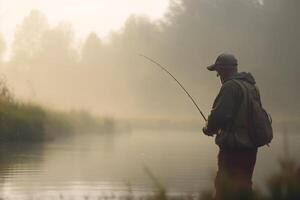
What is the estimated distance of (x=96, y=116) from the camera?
34750 millimetres

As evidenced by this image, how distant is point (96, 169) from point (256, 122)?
27.6 ft

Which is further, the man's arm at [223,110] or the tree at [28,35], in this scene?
the tree at [28,35]

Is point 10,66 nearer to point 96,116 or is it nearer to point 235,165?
point 96,116

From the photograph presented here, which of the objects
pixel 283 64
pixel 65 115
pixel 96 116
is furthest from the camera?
pixel 283 64

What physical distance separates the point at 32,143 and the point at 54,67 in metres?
41.1

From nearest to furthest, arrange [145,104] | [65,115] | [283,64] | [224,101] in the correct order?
[224,101], [65,115], [283,64], [145,104]

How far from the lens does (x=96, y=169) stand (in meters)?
15.9

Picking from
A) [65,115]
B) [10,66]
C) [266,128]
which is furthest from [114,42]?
[266,128]

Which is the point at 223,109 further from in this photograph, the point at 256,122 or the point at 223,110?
the point at 256,122

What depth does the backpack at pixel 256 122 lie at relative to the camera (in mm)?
7684

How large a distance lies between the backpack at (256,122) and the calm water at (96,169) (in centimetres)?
75

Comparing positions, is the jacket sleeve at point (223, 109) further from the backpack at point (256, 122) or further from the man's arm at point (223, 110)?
the backpack at point (256, 122)

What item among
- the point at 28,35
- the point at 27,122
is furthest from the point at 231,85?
the point at 28,35

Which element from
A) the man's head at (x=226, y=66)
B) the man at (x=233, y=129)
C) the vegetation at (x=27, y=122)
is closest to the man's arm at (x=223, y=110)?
the man at (x=233, y=129)
